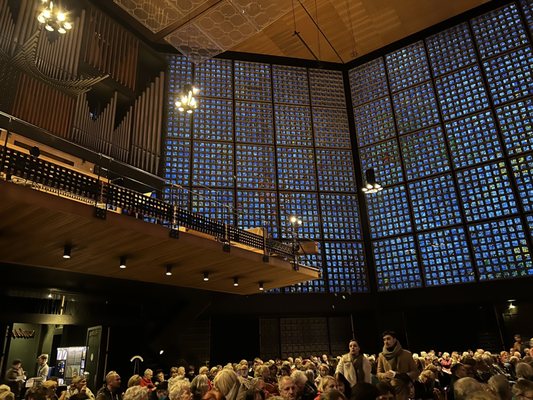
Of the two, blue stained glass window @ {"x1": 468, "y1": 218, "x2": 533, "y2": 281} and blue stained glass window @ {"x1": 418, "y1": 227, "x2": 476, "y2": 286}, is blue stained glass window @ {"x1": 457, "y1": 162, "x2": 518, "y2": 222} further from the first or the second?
blue stained glass window @ {"x1": 418, "y1": 227, "x2": 476, "y2": 286}

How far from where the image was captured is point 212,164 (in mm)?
15586

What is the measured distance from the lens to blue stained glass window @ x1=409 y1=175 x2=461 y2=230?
14.5 meters

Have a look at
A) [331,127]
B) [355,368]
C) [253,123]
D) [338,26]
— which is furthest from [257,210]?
[355,368]

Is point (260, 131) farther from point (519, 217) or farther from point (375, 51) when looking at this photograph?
point (519, 217)

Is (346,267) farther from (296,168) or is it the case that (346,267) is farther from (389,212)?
(296,168)

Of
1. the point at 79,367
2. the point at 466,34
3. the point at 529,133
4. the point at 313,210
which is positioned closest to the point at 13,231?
the point at 79,367

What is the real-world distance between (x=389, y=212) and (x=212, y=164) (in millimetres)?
7208

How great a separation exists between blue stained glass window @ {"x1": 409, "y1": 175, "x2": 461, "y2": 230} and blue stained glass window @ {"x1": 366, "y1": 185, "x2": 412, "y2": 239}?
14.6 inches

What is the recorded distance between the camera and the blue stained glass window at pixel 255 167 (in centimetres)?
1577

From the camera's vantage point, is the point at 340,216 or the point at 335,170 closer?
the point at 340,216

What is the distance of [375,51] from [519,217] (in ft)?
30.2

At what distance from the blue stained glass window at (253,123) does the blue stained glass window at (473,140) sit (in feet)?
23.0

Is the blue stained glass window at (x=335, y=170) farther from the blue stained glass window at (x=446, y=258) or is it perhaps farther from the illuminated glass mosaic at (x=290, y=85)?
the blue stained glass window at (x=446, y=258)

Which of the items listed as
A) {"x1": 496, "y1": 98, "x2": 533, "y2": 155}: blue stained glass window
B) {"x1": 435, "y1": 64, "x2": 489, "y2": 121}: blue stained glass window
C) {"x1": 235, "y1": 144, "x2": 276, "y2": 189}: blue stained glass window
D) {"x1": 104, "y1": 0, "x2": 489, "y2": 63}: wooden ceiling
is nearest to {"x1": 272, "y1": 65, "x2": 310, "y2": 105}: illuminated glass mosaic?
{"x1": 104, "y1": 0, "x2": 489, "y2": 63}: wooden ceiling
